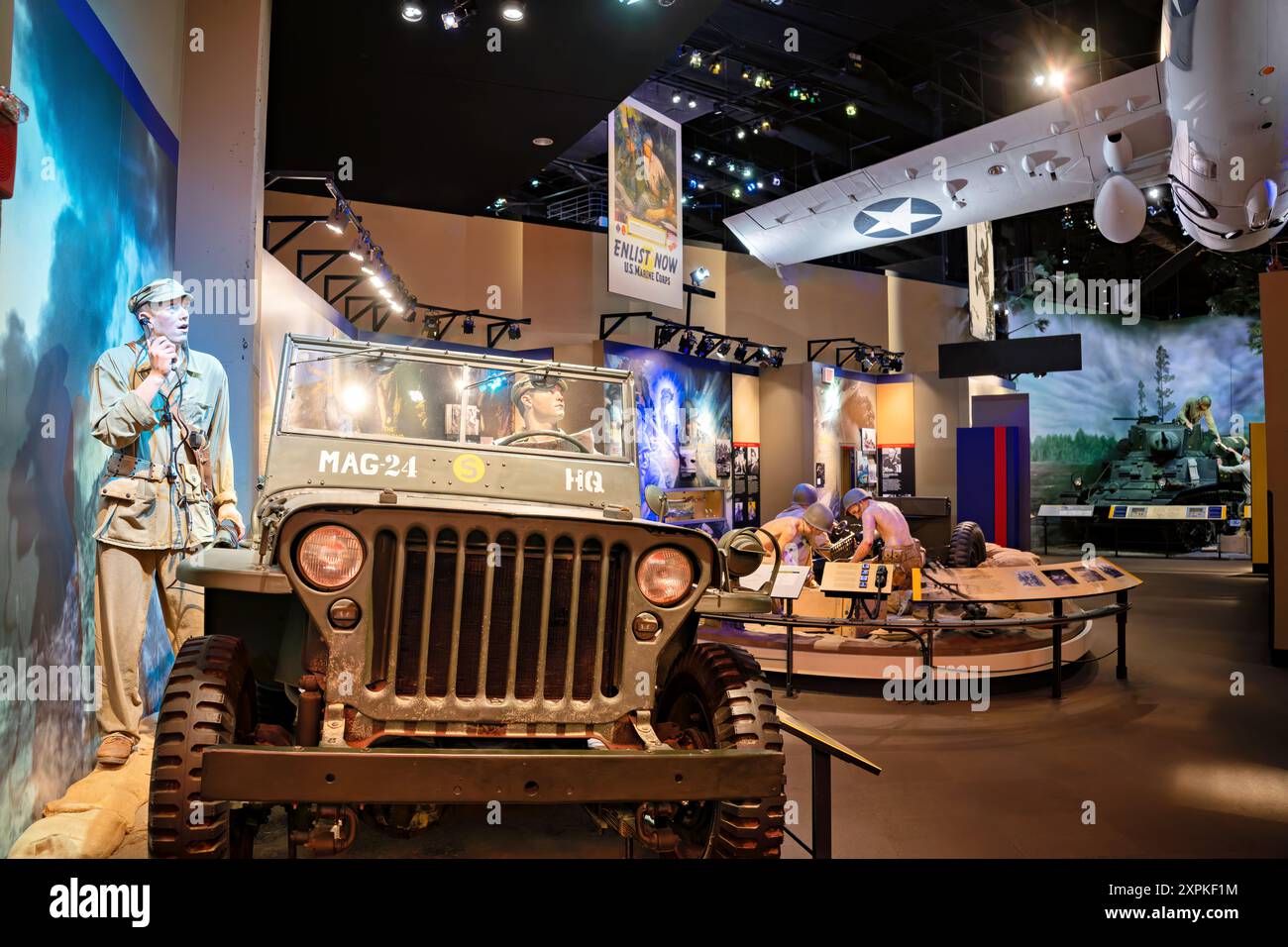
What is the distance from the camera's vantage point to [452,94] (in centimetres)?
796

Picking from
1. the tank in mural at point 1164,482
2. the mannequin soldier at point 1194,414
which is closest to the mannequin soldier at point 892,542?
the tank in mural at point 1164,482

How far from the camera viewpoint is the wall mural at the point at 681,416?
13.0m

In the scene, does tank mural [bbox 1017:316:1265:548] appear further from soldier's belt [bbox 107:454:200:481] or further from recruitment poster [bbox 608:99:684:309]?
soldier's belt [bbox 107:454:200:481]

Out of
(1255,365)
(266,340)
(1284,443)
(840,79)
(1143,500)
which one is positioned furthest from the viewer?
(1255,365)

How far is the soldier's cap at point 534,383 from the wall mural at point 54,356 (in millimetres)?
1838

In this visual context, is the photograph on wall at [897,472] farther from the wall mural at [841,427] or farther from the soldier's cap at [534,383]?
the soldier's cap at [534,383]

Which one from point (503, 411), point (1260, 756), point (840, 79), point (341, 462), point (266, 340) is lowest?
point (1260, 756)

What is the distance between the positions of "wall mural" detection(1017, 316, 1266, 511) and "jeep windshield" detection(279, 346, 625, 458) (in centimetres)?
2235

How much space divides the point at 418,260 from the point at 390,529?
1115 centimetres

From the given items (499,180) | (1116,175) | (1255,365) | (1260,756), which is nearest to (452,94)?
(499,180)

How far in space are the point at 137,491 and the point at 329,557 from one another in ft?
5.87

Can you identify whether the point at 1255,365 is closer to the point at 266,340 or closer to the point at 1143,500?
the point at 1143,500

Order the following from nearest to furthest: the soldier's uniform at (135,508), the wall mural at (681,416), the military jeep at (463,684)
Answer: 1. the military jeep at (463,684)
2. the soldier's uniform at (135,508)
3. the wall mural at (681,416)

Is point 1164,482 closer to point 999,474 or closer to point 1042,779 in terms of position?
point 999,474
